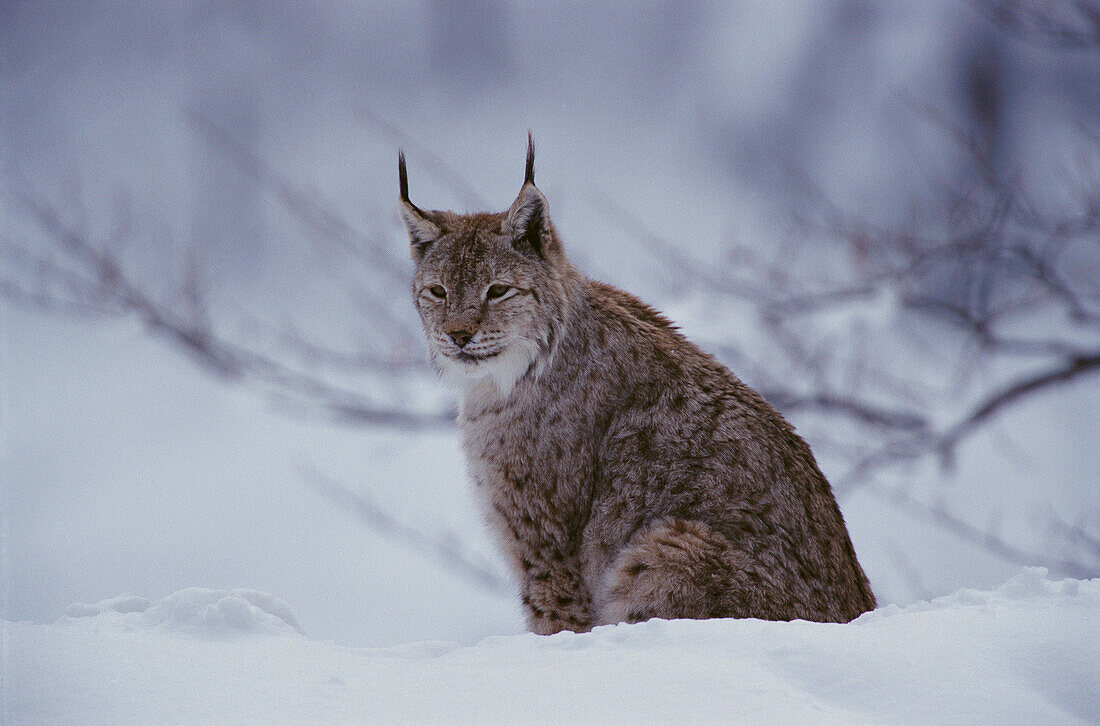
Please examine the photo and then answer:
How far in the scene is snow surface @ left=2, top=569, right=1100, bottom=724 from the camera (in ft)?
7.68

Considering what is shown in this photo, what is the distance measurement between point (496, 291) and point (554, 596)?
135 centimetres

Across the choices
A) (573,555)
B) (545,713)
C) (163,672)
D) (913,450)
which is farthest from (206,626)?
(913,450)

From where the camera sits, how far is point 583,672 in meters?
2.59

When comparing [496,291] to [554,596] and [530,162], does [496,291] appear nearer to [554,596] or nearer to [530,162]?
[530,162]

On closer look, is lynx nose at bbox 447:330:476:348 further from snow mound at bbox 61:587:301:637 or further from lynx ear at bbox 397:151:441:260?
snow mound at bbox 61:587:301:637

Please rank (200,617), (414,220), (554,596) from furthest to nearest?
(414,220), (554,596), (200,617)

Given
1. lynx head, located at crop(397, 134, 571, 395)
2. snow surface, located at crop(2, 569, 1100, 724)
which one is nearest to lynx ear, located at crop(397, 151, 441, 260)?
lynx head, located at crop(397, 134, 571, 395)

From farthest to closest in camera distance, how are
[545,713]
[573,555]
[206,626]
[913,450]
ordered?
[913,450] < [573,555] < [206,626] < [545,713]

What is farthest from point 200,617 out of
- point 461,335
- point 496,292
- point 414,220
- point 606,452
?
point 414,220

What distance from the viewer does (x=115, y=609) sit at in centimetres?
341

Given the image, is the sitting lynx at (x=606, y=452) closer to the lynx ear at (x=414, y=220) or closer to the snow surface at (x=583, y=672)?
the lynx ear at (x=414, y=220)

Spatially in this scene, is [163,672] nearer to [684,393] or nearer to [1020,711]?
[1020,711]

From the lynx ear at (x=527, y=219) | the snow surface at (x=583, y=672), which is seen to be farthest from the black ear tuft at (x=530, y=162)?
the snow surface at (x=583, y=672)

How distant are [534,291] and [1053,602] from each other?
239 centimetres
